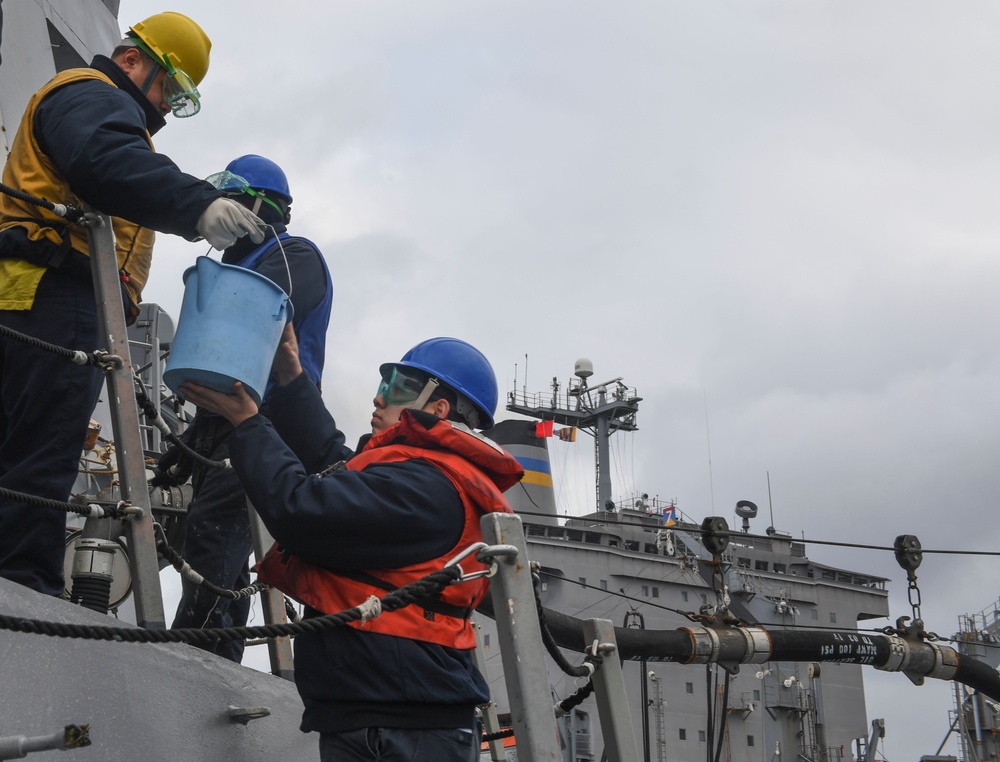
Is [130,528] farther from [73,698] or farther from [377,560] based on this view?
[377,560]

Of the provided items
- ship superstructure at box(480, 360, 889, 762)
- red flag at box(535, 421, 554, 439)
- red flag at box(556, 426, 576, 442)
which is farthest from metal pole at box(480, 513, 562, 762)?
red flag at box(556, 426, 576, 442)

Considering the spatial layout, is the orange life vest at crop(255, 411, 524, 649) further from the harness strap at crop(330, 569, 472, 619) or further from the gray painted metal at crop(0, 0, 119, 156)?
the gray painted metal at crop(0, 0, 119, 156)

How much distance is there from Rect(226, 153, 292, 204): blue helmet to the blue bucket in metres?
1.06

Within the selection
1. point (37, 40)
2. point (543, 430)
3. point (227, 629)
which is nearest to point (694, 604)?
point (543, 430)

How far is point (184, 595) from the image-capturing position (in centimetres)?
334

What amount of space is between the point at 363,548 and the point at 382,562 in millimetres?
56

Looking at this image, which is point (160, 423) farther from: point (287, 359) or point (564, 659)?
point (564, 659)

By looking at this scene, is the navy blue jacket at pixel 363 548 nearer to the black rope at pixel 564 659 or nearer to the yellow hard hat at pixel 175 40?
the black rope at pixel 564 659

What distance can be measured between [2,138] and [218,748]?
11.2 feet

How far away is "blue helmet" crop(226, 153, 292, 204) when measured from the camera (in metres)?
3.56

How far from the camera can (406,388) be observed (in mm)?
2857

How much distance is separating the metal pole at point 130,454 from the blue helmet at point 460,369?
2.34 feet

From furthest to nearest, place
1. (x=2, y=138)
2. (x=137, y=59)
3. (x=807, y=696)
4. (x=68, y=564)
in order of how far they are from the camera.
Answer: (x=807, y=696)
(x=2, y=138)
(x=68, y=564)
(x=137, y=59)


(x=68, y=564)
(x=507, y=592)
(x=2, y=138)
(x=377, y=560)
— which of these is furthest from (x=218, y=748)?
(x=2, y=138)
